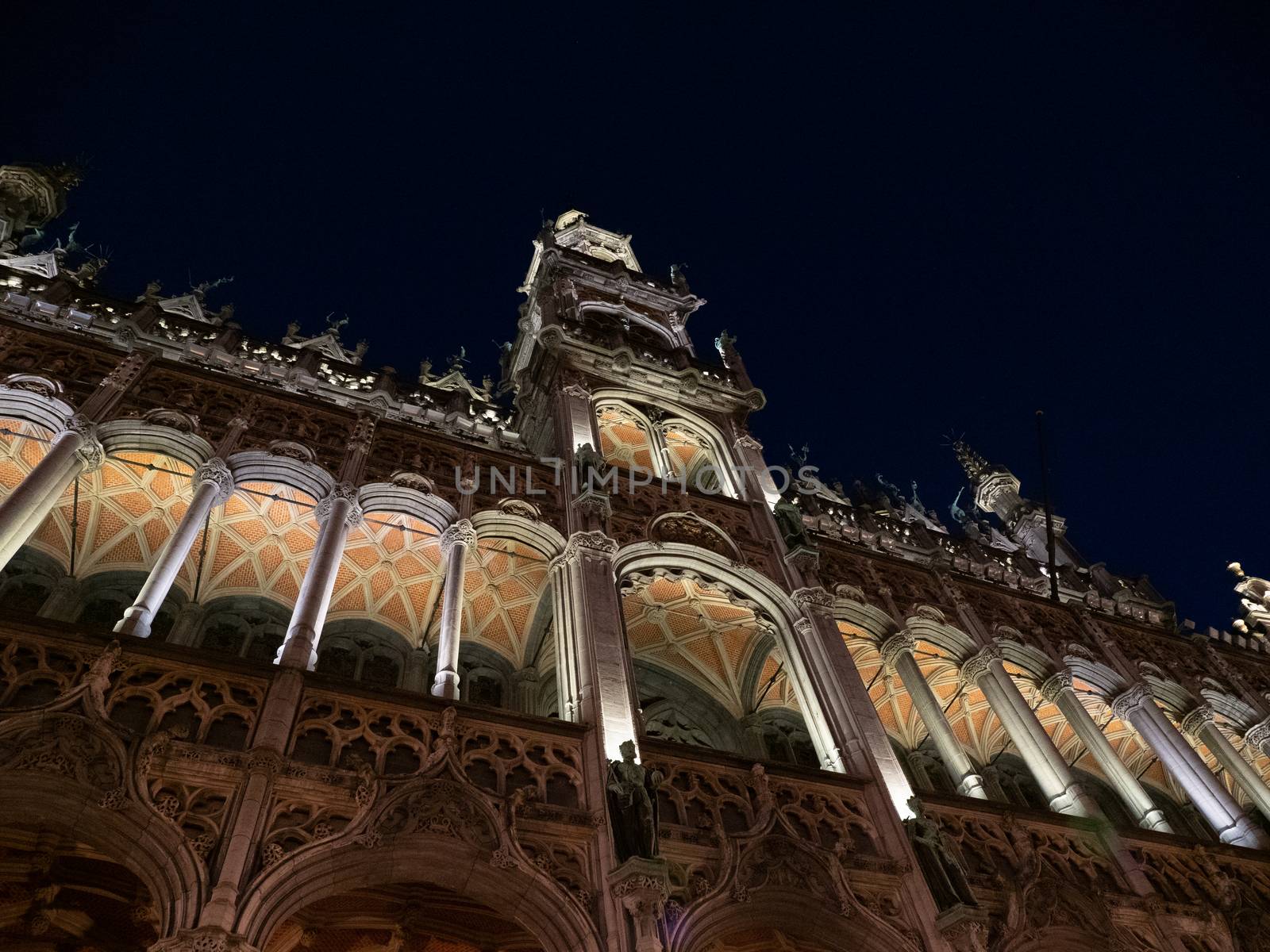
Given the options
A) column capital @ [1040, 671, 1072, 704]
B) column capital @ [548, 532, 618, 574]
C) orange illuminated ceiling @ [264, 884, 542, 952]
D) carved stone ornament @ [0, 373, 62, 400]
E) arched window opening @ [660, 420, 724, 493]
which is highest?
arched window opening @ [660, 420, 724, 493]

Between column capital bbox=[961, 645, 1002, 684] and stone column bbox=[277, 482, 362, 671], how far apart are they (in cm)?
1091

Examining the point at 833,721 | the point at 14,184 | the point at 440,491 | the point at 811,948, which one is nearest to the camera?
the point at 811,948

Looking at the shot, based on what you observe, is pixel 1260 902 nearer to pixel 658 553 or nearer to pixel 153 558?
pixel 658 553

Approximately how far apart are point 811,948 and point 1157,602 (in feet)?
52.4

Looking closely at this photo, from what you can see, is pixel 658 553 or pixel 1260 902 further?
pixel 658 553

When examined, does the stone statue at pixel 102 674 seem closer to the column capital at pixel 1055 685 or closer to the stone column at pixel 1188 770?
the column capital at pixel 1055 685

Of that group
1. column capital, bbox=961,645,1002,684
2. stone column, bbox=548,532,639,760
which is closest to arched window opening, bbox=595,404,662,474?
stone column, bbox=548,532,639,760

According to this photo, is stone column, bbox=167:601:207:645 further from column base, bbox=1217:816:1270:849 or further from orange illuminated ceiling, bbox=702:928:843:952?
column base, bbox=1217:816:1270:849

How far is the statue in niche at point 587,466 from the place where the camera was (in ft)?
54.3

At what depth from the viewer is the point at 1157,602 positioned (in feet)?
78.4

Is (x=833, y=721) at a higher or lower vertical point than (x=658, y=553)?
lower

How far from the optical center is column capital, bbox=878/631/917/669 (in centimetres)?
1720

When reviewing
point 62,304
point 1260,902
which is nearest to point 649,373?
point 62,304

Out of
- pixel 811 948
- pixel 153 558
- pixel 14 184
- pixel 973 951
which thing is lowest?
pixel 973 951
